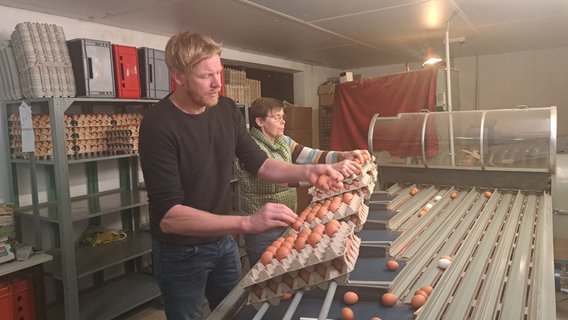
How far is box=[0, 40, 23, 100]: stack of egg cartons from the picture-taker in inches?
117

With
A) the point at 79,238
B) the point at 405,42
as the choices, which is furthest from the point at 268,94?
the point at 79,238

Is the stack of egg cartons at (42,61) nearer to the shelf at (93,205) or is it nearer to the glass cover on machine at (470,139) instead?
the shelf at (93,205)

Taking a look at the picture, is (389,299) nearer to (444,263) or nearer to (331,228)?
(331,228)

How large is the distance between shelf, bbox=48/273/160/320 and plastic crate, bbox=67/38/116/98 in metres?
1.64

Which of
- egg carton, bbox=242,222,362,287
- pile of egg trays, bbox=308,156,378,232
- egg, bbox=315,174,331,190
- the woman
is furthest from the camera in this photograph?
the woman

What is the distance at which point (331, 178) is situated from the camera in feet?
6.25

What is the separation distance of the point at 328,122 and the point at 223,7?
3780mm

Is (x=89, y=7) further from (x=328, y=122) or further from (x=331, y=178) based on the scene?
(x=328, y=122)

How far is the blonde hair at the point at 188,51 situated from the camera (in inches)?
59.1

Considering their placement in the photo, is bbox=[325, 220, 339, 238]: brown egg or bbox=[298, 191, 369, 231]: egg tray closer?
bbox=[325, 220, 339, 238]: brown egg

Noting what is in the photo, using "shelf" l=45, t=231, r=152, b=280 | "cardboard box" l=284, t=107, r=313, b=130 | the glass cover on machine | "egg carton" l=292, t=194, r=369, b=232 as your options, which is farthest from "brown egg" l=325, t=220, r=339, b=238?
"cardboard box" l=284, t=107, r=313, b=130

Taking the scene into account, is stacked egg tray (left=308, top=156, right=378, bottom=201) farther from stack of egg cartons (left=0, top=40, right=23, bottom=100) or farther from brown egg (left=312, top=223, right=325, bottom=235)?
stack of egg cartons (left=0, top=40, right=23, bottom=100)

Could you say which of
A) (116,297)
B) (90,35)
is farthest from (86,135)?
(116,297)

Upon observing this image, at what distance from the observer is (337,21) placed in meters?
3.82
